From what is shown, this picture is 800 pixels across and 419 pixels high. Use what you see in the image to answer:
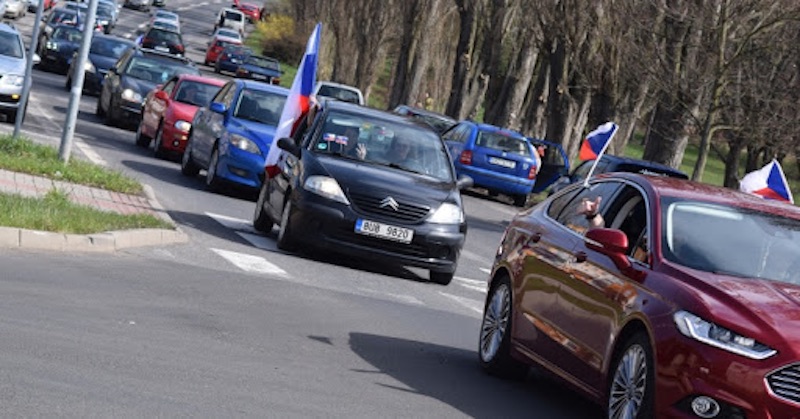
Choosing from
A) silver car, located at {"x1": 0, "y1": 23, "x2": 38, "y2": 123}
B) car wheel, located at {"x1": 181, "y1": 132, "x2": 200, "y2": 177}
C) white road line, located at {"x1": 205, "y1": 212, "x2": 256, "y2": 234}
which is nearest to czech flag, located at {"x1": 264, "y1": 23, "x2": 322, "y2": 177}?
white road line, located at {"x1": 205, "y1": 212, "x2": 256, "y2": 234}

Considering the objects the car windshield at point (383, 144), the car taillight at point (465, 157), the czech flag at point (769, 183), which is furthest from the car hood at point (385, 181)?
the car taillight at point (465, 157)

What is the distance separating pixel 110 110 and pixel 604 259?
26985mm

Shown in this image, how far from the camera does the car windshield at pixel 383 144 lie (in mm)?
18609

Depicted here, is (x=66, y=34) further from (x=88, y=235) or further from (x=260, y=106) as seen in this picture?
(x=88, y=235)

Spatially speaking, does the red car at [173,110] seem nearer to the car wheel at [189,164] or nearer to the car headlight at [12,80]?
the car headlight at [12,80]

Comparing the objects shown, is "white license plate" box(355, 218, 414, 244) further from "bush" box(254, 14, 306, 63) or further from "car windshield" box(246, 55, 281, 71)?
"bush" box(254, 14, 306, 63)

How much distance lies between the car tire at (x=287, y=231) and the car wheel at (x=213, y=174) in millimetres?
6035

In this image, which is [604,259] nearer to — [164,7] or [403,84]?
[403,84]

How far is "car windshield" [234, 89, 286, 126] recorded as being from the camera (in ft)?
83.7

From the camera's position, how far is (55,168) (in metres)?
20.8

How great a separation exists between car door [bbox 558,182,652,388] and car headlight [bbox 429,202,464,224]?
7.12 metres

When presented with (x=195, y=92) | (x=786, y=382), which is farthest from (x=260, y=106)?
(x=786, y=382)

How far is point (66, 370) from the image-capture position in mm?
8992

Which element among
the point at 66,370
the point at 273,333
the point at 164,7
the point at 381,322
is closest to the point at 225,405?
the point at 66,370
